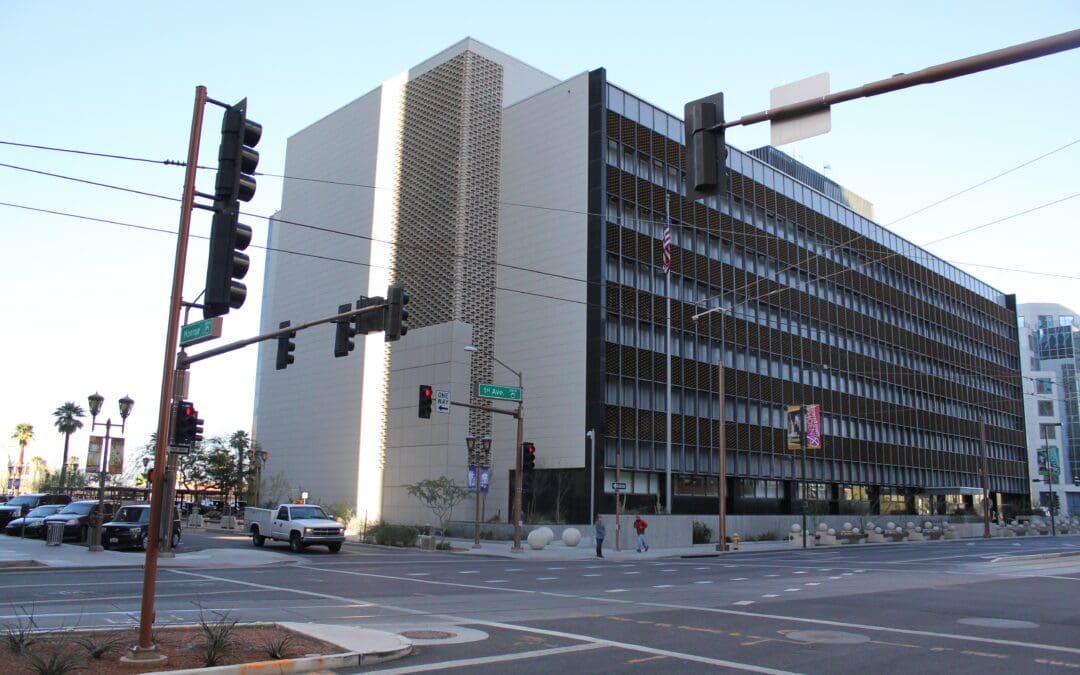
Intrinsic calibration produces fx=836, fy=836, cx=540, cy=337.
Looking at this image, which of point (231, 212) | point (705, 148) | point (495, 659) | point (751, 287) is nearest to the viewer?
point (705, 148)

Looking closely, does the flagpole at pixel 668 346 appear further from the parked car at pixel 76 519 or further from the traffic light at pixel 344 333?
the parked car at pixel 76 519

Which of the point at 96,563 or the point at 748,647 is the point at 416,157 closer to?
the point at 96,563

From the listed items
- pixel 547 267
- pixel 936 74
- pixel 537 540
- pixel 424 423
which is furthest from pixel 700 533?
pixel 936 74

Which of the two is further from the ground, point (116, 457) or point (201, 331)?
point (201, 331)

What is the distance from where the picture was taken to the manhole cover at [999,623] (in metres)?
15.0

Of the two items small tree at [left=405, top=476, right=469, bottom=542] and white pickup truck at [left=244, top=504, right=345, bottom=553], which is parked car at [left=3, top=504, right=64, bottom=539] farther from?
small tree at [left=405, top=476, right=469, bottom=542]

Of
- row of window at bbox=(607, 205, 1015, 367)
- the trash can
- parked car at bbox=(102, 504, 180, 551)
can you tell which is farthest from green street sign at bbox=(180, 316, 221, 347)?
row of window at bbox=(607, 205, 1015, 367)

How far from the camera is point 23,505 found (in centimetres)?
4622

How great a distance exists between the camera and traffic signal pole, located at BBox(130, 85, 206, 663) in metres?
9.80

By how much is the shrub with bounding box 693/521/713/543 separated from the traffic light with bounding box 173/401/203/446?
3423 centimetres

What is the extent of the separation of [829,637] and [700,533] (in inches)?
1496

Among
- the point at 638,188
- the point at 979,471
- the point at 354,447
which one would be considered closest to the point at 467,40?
the point at 638,188

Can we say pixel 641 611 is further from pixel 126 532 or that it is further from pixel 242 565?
pixel 126 532

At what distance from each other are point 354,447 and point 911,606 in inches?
1874
